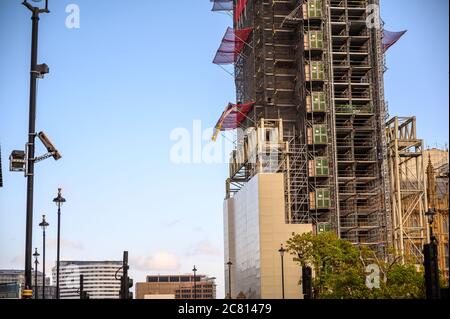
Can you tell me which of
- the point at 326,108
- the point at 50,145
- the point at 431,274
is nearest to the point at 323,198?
the point at 326,108

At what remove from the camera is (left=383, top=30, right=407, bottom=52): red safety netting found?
402 ft

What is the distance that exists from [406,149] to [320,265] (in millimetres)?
43178

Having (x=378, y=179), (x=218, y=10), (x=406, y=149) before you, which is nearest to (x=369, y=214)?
(x=378, y=179)

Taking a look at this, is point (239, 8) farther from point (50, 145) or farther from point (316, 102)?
point (50, 145)

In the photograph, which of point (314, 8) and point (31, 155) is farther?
point (314, 8)

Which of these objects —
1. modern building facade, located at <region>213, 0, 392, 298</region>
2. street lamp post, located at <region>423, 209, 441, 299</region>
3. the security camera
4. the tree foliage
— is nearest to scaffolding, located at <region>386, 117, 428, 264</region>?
modern building facade, located at <region>213, 0, 392, 298</region>

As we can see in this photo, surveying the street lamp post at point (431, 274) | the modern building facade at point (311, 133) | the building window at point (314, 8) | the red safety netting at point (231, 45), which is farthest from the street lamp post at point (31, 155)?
the red safety netting at point (231, 45)

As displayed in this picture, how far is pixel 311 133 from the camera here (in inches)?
4432

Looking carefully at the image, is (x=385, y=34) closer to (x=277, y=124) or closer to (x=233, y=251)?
(x=277, y=124)

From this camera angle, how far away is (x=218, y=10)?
130125 millimetres

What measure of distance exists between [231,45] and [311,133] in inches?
855

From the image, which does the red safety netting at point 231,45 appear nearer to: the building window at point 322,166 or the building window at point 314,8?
the building window at point 314,8

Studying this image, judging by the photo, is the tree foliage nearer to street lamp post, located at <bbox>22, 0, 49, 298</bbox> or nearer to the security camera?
the security camera

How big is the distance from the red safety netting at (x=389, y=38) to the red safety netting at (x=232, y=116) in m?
22.9
